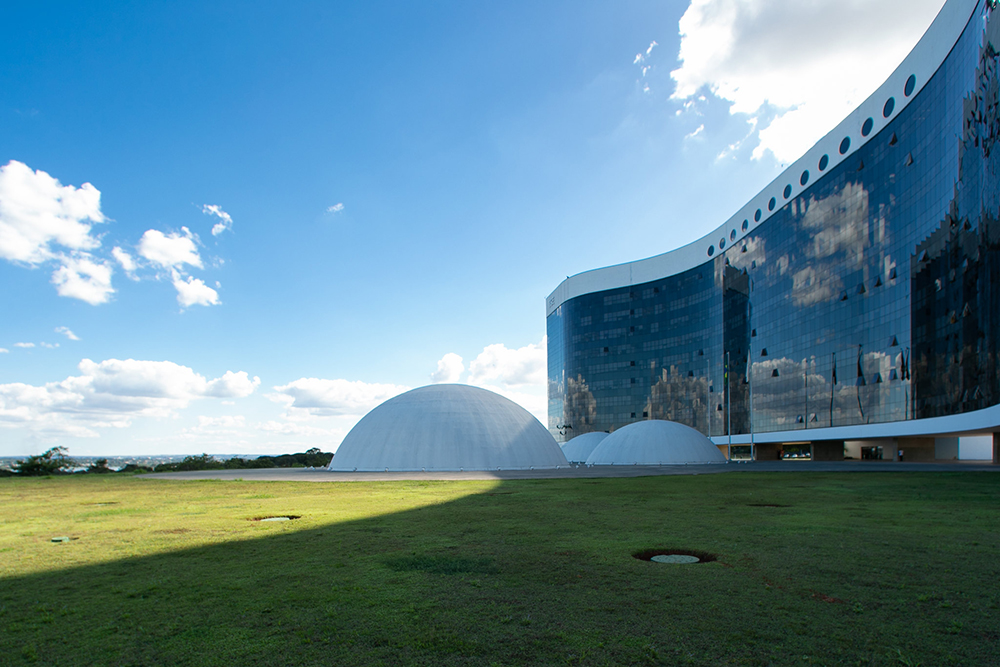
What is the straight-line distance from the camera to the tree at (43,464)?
44.7 m

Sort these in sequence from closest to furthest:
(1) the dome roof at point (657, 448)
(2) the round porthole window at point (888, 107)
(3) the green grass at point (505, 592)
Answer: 1. (3) the green grass at point (505, 592)
2. (1) the dome roof at point (657, 448)
3. (2) the round porthole window at point (888, 107)

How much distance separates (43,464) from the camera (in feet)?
Result: 148

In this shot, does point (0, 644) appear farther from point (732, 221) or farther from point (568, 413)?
point (568, 413)

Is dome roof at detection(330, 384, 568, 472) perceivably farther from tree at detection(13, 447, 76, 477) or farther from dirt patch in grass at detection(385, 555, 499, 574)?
dirt patch in grass at detection(385, 555, 499, 574)

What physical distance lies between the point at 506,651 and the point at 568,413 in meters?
132

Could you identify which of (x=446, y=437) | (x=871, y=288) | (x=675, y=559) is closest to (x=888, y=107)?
(x=871, y=288)

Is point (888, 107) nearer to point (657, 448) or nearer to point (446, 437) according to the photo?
point (657, 448)

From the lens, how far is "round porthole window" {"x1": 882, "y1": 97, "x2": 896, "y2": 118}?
62.9 m

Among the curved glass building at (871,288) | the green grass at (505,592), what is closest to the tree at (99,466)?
the green grass at (505,592)

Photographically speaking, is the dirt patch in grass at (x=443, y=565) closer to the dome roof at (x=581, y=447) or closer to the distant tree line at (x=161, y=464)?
the distant tree line at (x=161, y=464)

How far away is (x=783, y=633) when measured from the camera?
17.4 ft

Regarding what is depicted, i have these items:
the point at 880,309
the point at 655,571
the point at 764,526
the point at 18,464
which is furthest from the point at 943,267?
the point at 18,464

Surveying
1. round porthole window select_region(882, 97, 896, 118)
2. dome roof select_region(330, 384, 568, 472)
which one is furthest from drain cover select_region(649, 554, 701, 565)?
round porthole window select_region(882, 97, 896, 118)

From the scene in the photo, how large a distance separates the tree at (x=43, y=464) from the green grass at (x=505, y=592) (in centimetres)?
4137
